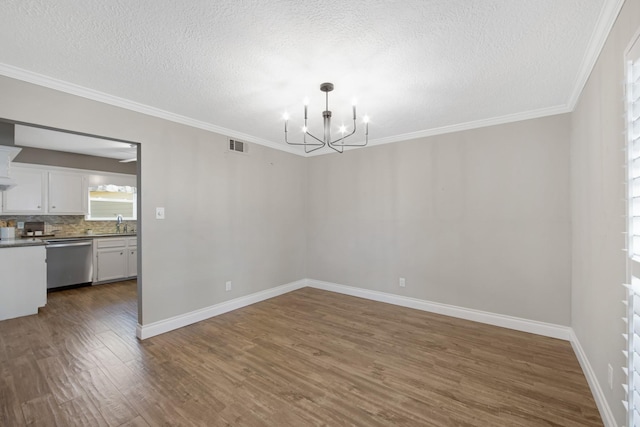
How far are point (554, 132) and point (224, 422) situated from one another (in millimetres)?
4248

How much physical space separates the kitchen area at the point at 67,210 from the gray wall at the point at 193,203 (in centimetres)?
159

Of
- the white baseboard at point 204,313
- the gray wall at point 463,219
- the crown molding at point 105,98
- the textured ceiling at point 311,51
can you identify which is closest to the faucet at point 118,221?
the white baseboard at point 204,313

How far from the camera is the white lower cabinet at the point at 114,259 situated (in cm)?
540

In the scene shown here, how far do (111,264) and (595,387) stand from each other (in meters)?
7.23

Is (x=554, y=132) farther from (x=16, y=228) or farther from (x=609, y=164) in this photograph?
(x=16, y=228)

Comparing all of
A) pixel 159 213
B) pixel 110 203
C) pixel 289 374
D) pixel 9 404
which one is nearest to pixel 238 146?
pixel 159 213

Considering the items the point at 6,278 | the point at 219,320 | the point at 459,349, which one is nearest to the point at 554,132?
the point at 459,349

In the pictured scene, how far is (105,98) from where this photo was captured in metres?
2.76

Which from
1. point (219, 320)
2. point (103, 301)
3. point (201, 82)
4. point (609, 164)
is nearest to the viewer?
point (609, 164)

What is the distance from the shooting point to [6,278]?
12.0 feet

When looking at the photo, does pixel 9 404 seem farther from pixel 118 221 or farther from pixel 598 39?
pixel 118 221

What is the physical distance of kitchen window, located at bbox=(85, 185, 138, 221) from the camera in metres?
6.02

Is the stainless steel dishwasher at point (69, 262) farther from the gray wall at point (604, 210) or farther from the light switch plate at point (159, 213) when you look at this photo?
the gray wall at point (604, 210)

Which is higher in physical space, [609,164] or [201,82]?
[201,82]
